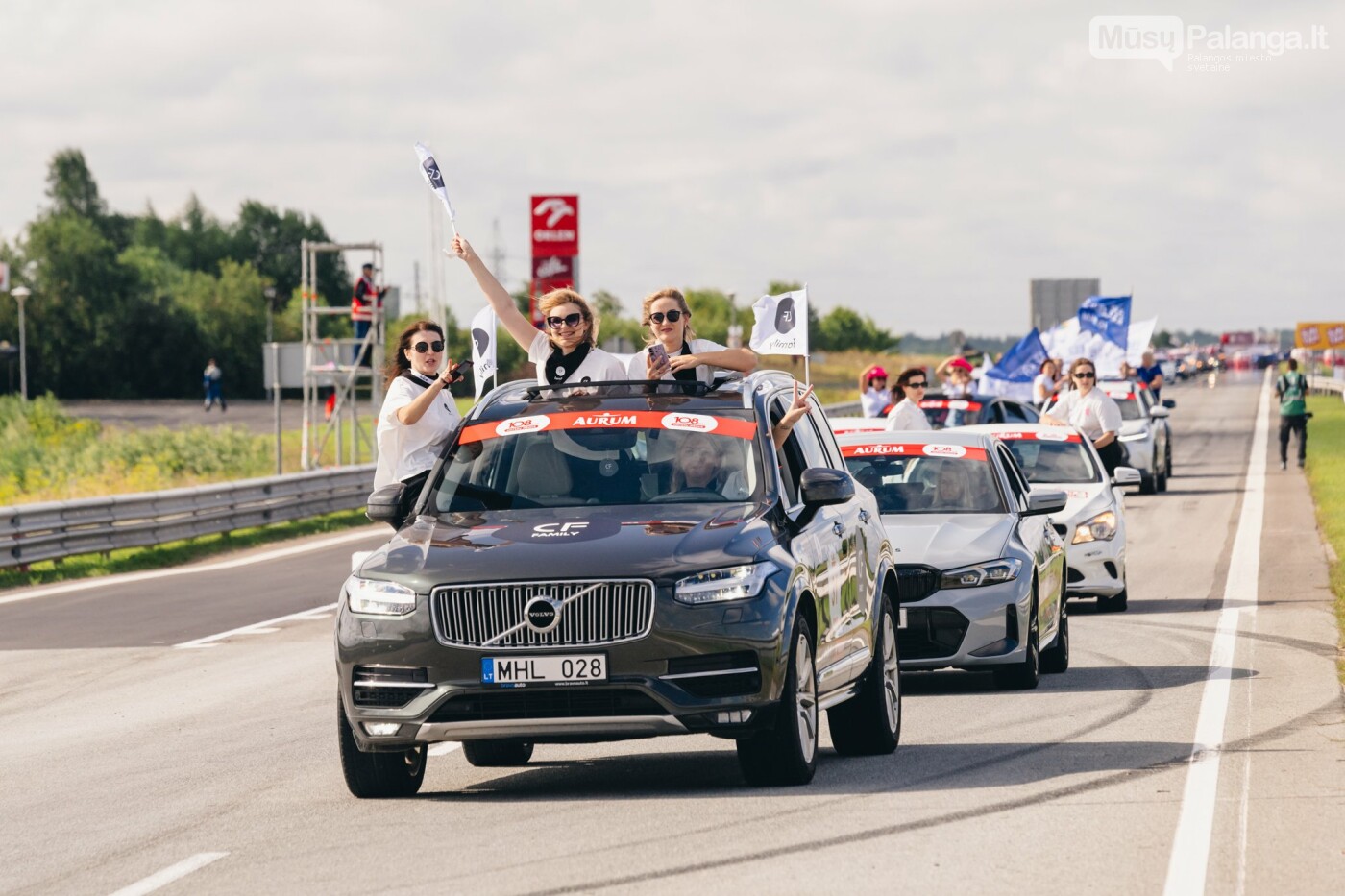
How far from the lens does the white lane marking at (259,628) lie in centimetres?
1684

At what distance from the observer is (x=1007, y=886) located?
6777 mm

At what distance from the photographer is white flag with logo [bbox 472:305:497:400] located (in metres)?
13.9

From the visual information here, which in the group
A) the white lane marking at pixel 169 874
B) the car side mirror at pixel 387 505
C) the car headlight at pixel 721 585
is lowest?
the white lane marking at pixel 169 874

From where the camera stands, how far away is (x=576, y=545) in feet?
27.6

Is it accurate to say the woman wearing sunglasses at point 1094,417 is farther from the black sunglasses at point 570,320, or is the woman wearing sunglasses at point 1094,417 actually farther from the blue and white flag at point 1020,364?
the blue and white flag at point 1020,364

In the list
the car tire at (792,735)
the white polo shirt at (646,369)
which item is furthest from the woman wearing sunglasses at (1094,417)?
the car tire at (792,735)

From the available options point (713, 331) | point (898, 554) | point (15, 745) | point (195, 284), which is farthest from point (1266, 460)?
point (195, 284)

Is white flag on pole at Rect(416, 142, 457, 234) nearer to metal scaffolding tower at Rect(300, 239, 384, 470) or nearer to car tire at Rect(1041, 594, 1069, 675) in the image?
car tire at Rect(1041, 594, 1069, 675)

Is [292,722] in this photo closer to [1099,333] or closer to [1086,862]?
[1086,862]

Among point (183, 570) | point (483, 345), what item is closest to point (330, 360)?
point (183, 570)

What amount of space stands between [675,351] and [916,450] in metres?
3.42

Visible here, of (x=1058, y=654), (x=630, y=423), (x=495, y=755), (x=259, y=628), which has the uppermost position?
(x=630, y=423)

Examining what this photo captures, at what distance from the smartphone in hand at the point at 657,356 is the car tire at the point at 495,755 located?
1.85 m

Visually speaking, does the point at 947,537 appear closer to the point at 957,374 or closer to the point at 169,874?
the point at 169,874
